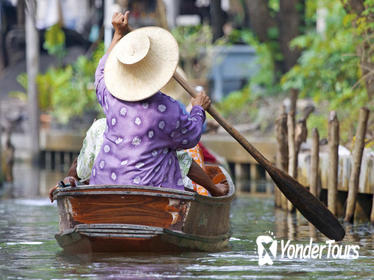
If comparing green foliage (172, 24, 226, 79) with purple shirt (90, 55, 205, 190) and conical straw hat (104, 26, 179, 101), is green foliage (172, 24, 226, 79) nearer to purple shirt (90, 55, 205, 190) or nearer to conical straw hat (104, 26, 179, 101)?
conical straw hat (104, 26, 179, 101)

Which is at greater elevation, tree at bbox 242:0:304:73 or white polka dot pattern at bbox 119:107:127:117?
white polka dot pattern at bbox 119:107:127:117

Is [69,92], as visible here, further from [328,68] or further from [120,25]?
[120,25]

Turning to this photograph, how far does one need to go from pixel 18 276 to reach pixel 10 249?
2172 mm

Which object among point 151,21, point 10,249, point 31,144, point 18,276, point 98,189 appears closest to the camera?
point 18,276

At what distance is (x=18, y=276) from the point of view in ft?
31.5

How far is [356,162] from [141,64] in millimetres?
4232

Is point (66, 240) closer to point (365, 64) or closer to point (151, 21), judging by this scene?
point (365, 64)

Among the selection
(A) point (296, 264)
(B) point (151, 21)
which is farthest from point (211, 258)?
(B) point (151, 21)

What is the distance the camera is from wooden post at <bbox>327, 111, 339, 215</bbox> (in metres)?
14.0

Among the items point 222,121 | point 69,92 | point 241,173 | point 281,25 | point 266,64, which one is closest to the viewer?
point 222,121

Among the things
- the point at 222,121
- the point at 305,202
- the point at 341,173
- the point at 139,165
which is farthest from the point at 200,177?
the point at 341,173

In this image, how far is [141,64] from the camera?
418 inches

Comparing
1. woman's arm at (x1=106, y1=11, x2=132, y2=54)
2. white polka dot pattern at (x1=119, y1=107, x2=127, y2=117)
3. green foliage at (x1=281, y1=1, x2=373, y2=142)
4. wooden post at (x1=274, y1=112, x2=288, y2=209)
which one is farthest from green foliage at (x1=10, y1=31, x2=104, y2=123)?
white polka dot pattern at (x1=119, y1=107, x2=127, y2=117)

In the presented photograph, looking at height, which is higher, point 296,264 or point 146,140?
point 146,140
